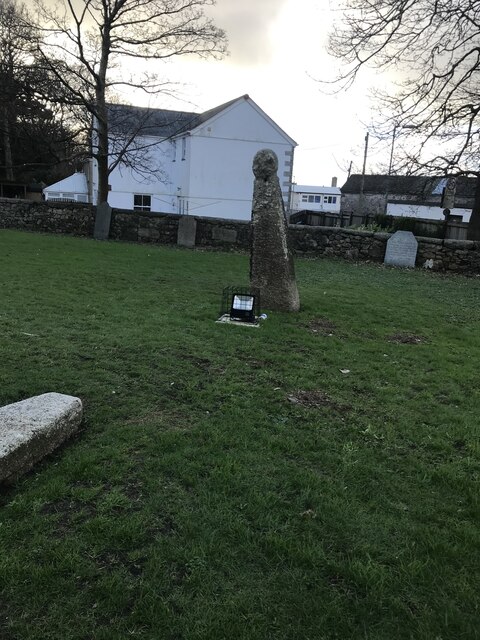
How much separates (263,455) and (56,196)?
113ft

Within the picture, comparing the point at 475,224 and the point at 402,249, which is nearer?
the point at 402,249

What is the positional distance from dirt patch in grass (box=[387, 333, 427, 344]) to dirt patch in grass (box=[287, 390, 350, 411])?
242cm

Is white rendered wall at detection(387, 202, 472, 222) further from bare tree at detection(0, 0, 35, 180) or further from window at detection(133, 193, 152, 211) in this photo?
bare tree at detection(0, 0, 35, 180)

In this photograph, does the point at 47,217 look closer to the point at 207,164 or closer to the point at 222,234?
the point at 222,234

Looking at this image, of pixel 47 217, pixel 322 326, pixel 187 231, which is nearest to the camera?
pixel 322 326

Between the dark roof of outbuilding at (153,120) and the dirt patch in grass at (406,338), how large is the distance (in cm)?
1578

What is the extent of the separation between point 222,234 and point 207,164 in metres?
14.8

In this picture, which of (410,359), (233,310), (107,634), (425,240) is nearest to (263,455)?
(107,634)

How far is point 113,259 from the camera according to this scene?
12070 millimetres

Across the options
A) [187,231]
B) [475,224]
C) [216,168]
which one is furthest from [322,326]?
[216,168]

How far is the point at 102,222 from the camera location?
16516mm

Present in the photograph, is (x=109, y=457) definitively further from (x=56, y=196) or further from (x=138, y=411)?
(x=56, y=196)

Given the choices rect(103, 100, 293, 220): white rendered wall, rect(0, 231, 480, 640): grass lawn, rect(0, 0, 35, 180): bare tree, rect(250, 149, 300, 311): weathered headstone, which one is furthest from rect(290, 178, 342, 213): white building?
rect(0, 231, 480, 640): grass lawn

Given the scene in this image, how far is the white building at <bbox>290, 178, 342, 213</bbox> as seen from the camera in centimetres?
5847
